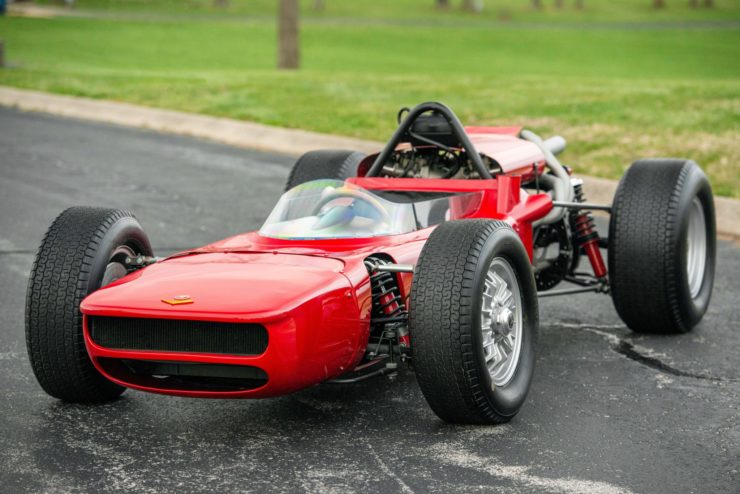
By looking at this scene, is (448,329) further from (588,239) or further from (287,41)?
(287,41)

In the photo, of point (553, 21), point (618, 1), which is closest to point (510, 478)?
point (553, 21)

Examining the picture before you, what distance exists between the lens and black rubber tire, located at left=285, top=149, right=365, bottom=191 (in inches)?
307

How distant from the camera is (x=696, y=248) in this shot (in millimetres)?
7883

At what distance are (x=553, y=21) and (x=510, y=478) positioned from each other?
61129mm

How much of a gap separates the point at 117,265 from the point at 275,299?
1.28 meters

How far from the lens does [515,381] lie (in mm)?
5707

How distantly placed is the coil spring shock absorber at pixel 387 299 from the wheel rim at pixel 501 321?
386mm

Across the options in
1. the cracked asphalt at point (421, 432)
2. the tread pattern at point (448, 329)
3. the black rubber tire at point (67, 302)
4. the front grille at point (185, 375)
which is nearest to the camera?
the cracked asphalt at point (421, 432)

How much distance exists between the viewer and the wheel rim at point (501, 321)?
5621mm

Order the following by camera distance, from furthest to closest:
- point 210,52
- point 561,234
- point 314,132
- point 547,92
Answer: point 210,52, point 547,92, point 314,132, point 561,234

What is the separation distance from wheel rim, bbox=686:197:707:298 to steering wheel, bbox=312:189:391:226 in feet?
8.30

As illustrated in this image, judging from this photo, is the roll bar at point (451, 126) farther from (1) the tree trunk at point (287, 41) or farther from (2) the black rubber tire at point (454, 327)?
(1) the tree trunk at point (287, 41)

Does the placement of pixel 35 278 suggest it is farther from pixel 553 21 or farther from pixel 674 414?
pixel 553 21

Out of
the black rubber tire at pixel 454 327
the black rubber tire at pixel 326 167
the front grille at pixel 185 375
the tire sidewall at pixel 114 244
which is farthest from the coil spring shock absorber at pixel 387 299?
the black rubber tire at pixel 326 167
